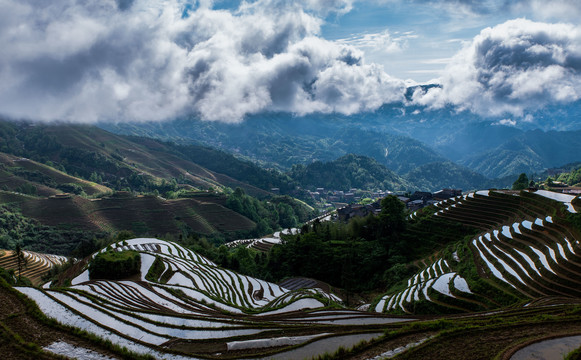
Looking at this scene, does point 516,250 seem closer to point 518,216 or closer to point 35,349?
point 518,216

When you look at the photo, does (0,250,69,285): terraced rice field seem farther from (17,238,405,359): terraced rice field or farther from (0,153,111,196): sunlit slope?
(0,153,111,196): sunlit slope

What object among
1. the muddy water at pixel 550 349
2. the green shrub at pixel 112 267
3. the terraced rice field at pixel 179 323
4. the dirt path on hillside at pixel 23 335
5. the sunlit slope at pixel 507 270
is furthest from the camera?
the green shrub at pixel 112 267

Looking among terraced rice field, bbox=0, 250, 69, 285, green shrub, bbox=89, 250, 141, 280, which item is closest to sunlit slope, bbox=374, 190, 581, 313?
green shrub, bbox=89, 250, 141, 280

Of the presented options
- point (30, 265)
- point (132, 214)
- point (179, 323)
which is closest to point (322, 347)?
point (179, 323)

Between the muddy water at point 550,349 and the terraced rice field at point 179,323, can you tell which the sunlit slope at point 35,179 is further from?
the muddy water at point 550,349

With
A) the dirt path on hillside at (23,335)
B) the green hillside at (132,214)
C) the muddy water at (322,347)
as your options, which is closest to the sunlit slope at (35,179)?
the green hillside at (132,214)

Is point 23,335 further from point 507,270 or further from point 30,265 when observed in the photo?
point 30,265

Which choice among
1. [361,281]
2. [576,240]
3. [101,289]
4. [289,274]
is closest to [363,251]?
[361,281]
